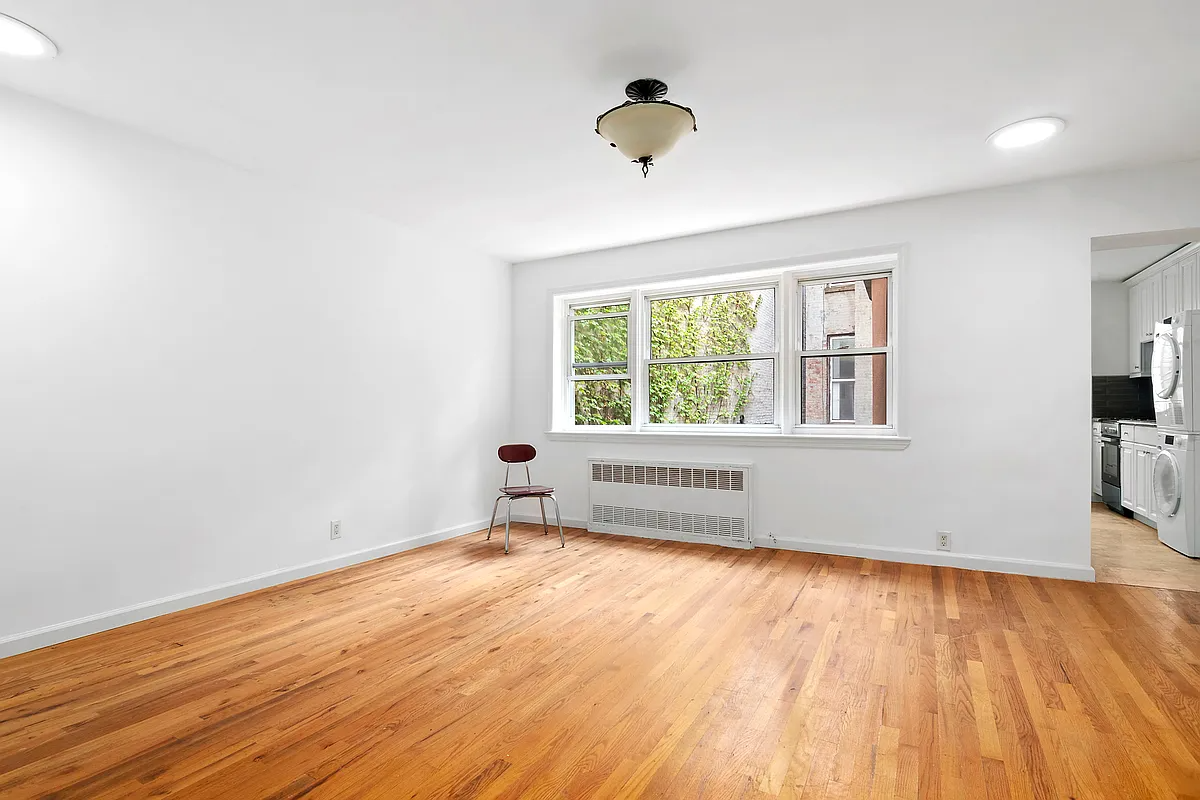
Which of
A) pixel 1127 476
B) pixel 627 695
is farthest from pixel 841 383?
pixel 1127 476

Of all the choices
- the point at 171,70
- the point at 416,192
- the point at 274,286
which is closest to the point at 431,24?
the point at 171,70

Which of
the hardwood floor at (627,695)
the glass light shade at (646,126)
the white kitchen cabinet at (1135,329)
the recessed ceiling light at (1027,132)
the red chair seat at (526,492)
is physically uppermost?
the recessed ceiling light at (1027,132)

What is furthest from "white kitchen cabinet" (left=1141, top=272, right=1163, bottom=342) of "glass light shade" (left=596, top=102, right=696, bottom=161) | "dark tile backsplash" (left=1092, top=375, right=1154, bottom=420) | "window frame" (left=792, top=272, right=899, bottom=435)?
"glass light shade" (left=596, top=102, right=696, bottom=161)

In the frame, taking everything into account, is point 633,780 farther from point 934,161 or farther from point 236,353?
point 934,161

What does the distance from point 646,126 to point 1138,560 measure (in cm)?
462

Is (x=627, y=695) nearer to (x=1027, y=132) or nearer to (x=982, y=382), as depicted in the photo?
(x=982, y=382)

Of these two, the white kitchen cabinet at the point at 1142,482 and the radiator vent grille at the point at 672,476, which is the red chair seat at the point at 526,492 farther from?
the white kitchen cabinet at the point at 1142,482

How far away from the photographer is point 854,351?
15.1 ft

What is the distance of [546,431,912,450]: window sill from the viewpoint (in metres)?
4.37

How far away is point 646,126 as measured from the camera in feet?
8.84

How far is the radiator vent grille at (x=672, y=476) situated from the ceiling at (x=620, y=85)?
2151mm

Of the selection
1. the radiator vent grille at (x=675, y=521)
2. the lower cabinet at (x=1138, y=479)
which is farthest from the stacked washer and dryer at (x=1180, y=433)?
the radiator vent grille at (x=675, y=521)

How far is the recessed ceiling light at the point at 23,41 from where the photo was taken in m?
2.30

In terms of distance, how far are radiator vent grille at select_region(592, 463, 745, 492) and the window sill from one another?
23cm
